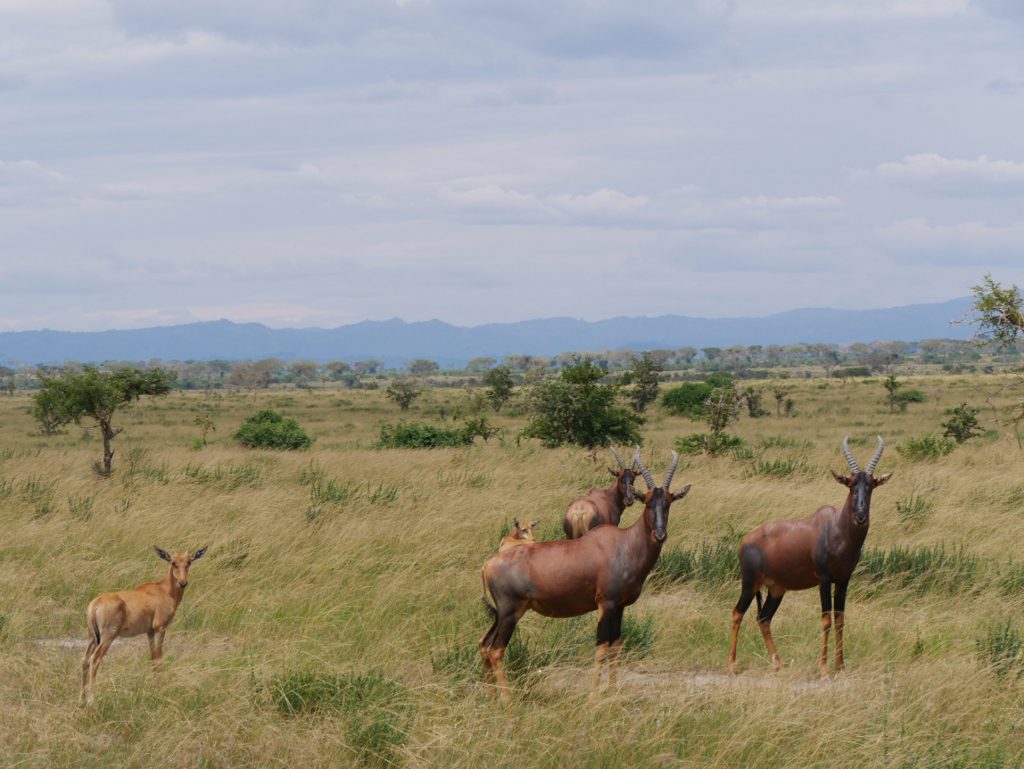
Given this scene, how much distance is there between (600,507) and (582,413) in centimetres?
1422

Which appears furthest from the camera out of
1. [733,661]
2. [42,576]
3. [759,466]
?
[759,466]

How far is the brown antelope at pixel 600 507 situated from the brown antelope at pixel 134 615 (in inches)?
141

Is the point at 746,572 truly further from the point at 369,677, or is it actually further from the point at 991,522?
the point at 991,522

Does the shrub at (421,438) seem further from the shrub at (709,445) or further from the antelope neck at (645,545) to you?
the antelope neck at (645,545)

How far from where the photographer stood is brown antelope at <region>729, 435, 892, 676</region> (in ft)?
25.4

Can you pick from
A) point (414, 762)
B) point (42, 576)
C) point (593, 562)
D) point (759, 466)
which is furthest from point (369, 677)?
point (759, 466)

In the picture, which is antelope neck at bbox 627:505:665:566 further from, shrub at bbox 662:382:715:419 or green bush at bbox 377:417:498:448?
shrub at bbox 662:382:715:419

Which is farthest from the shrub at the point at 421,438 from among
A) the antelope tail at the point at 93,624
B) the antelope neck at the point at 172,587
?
the antelope tail at the point at 93,624

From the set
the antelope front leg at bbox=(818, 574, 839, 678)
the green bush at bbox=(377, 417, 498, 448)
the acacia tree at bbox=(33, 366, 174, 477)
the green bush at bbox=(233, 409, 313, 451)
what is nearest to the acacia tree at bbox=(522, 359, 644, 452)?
the green bush at bbox=(377, 417, 498, 448)

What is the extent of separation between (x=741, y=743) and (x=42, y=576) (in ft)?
24.2

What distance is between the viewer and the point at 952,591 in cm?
1062

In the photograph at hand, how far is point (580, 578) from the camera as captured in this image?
23.2 ft

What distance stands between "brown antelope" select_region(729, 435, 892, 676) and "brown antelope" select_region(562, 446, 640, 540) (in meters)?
2.02

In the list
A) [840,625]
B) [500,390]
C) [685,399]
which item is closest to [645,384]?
[685,399]
